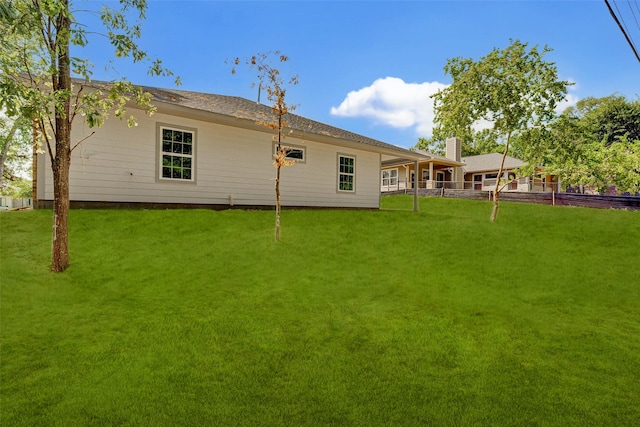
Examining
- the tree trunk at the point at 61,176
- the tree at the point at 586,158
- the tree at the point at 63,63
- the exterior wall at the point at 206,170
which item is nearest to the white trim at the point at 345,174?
the exterior wall at the point at 206,170

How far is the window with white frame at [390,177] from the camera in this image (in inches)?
1255

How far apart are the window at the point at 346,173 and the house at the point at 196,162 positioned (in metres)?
0.05

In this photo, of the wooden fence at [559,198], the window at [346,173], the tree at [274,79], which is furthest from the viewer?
the wooden fence at [559,198]

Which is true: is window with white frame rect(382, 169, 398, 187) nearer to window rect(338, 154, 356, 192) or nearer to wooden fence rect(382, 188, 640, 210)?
wooden fence rect(382, 188, 640, 210)


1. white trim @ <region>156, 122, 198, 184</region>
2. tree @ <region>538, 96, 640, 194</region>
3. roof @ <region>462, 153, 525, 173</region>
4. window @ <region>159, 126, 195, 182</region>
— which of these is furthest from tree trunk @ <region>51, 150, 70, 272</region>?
roof @ <region>462, 153, 525, 173</region>

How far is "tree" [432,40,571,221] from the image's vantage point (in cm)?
1276

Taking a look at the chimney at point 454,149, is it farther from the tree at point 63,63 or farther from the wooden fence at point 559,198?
the tree at point 63,63

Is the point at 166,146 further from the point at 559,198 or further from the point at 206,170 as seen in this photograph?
the point at 559,198

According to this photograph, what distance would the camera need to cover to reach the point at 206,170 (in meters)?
11.7

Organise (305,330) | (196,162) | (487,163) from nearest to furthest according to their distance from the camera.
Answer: (305,330) < (196,162) < (487,163)

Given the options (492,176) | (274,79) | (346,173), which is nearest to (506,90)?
(346,173)

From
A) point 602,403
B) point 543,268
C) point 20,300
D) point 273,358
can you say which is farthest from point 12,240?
point 543,268

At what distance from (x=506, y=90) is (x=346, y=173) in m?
6.95

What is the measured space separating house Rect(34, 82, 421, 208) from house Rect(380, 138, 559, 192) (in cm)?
1676
